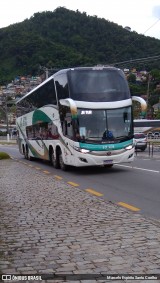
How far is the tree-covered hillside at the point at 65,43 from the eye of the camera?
108ft

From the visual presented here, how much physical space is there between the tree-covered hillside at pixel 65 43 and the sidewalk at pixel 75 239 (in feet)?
74.0

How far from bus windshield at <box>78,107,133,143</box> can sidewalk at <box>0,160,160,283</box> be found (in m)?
5.94

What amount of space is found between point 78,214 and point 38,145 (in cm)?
1510

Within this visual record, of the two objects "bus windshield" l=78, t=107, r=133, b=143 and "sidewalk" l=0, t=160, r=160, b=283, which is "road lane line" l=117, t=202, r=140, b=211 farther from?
"bus windshield" l=78, t=107, r=133, b=143

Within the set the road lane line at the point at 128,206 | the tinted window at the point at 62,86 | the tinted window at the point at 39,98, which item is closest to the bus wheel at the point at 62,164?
the tinted window at the point at 39,98

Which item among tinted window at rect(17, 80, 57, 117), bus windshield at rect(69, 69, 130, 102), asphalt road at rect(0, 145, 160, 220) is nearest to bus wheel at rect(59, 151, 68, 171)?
asphalt road at rect(0, 145, 160, 220)

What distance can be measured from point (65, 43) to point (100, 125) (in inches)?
1866

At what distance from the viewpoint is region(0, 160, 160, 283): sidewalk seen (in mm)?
4855

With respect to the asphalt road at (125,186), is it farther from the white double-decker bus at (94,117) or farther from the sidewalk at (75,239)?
the white double-decker bus at (94,117)

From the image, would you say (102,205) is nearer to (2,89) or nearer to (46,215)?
(46,215)

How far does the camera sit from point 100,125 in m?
15.8

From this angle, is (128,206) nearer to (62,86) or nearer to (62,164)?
(62,86)

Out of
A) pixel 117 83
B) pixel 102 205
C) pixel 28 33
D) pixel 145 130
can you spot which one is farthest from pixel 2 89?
pixel 102 205

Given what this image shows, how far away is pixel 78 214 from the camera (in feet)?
26.2
